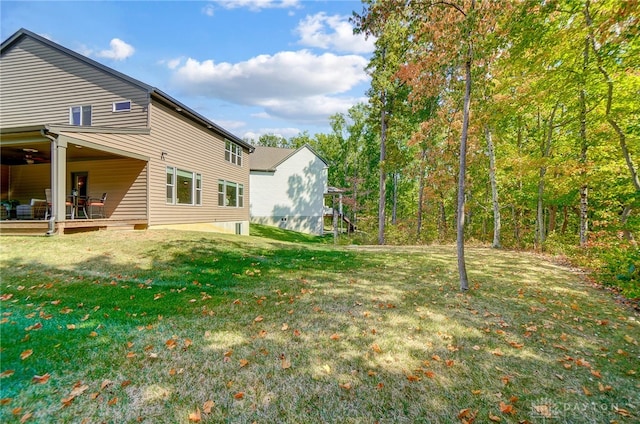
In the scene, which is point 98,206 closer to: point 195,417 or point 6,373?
point 6,373

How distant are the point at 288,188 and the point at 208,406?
80.6ft

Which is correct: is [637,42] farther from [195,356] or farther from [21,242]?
[21,242]

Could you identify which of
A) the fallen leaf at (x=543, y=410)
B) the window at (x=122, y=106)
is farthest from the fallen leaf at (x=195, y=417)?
the window at (x=122, y=106)

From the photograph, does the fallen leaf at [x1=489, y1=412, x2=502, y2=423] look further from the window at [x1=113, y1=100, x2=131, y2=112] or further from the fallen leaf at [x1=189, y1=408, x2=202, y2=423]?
the window at [x1=113, y1=100, x2=131, y2=112]

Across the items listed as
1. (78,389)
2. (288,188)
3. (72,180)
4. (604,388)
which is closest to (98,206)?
(72,180)

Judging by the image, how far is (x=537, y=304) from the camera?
523cm

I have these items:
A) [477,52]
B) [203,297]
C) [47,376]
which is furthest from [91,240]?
[477,52]

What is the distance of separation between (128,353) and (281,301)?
2.32m

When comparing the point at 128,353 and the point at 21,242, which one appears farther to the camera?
the point at 21,242

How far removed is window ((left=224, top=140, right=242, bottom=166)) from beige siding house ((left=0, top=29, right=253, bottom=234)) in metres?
2.98

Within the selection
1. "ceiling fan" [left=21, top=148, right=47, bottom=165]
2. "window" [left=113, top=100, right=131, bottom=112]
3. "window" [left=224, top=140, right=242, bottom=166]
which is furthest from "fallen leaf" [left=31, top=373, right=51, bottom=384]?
"window" [left=224, top=140, right=242, bottom=166]

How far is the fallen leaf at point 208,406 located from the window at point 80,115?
14.2 meters

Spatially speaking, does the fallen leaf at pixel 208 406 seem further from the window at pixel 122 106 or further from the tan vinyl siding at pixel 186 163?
the window at pixel 122 106

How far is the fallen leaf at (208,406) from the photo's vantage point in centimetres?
255
